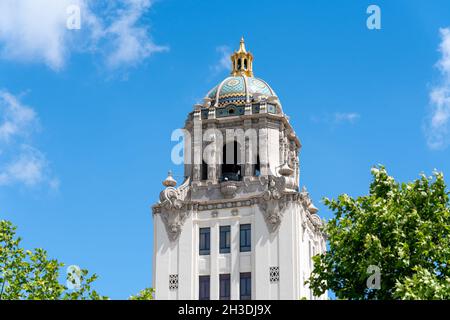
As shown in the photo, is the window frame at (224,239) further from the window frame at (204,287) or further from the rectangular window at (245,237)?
the window frame at (204,287)

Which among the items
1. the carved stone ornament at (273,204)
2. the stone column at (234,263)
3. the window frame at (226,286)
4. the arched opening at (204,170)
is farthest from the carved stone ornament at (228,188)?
the window frame at (226,286)

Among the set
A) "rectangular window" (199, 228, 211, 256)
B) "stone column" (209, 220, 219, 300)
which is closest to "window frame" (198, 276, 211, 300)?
"stone column" (209, 220, 219, 300)

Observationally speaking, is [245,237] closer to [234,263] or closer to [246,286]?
[234,263]

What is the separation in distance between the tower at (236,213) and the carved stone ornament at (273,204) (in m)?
0.08

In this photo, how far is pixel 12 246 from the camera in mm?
43344

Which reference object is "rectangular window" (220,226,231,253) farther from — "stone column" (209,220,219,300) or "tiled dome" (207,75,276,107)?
"tiled dome" (207,75,276,107)

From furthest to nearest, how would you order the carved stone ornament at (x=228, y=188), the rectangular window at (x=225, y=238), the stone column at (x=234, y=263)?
the carved stone ornament at (x=228, y=188), the rectangular window at (x=225, y=238), the stone column at (x=234, y=263)

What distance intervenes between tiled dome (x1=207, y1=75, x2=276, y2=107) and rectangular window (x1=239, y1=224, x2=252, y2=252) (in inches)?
472

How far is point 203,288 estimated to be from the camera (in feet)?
215

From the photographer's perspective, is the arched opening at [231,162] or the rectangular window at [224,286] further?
the arched opening at [231,162]

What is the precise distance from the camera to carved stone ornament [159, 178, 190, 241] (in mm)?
67438

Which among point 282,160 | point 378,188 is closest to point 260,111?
point 282,160

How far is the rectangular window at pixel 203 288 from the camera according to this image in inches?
2571
